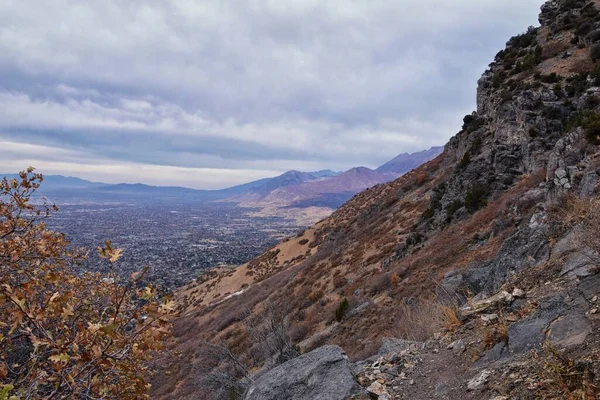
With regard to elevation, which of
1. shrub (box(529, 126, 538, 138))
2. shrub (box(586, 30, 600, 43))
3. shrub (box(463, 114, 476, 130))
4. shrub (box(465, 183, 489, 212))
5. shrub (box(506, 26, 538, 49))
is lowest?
shrub (box(465, 183, 489, 212))

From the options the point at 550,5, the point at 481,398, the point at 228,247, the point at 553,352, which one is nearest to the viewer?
the point at 553,352

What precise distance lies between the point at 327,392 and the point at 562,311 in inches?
138

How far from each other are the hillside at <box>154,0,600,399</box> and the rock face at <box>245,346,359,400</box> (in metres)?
0.05

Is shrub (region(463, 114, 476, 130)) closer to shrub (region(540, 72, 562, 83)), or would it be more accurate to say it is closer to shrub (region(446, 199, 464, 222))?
shrub (region(540, 72, 562, 83))

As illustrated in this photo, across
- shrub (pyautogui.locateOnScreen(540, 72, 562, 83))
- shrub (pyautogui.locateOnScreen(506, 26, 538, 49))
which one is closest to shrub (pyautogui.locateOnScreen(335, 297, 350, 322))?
shrub (pyautogui.locateOnScreen(540, 72, 562, 83))

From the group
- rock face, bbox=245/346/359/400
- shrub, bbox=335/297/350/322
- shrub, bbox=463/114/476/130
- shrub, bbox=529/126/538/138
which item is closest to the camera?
rock face, bbox=245/346/359/400

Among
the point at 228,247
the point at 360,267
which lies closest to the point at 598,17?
the point at 360,267

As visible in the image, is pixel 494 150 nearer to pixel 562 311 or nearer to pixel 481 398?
pixel 562 311

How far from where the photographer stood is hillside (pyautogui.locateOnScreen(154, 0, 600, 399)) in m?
4.79

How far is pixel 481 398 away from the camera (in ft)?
13.7

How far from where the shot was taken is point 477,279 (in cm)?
1031

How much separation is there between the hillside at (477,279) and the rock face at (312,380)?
0.05 meters

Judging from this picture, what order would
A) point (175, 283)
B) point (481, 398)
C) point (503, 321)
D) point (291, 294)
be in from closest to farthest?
point (481, 398), point (503, 321), point (291, 294), point (175, 283)

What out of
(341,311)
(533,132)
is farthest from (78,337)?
(533,132)
